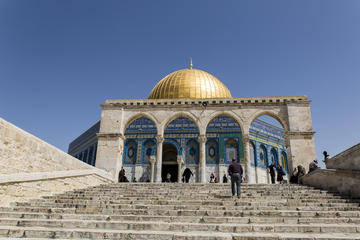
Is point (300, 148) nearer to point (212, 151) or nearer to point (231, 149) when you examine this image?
point (231, 149)

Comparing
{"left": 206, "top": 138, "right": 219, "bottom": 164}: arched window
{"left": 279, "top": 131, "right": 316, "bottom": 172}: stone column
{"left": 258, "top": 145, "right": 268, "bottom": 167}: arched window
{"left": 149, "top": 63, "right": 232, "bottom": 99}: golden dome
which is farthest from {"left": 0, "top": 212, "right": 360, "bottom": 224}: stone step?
{"left": 258, "top": 145, "right": 268, "bottom": 167}: arched window

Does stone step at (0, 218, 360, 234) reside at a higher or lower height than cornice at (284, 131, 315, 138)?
lower

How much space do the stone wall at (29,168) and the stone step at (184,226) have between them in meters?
1.69

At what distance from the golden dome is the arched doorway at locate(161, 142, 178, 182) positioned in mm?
4400

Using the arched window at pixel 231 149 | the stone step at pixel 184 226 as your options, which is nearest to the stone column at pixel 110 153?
the stone step at pixel 184 226

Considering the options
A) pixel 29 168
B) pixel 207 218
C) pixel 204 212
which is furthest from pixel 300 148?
pixel 29 168

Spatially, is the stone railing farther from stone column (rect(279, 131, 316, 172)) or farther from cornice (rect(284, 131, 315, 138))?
cornice (rect(284, 131, 315, 138))

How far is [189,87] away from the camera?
A: 1981cm

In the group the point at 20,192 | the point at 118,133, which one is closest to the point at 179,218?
the point at 20,192

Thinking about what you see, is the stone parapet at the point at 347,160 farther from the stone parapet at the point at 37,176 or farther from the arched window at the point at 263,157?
the arched window at the point at 263,157

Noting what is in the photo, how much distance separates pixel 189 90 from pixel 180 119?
3.53m

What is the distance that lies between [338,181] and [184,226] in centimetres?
501

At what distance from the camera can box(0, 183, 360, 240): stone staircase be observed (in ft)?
11.7

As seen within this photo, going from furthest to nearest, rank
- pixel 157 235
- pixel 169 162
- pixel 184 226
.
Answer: pixel 169 162, pixel 184 226, pixel 157 235
